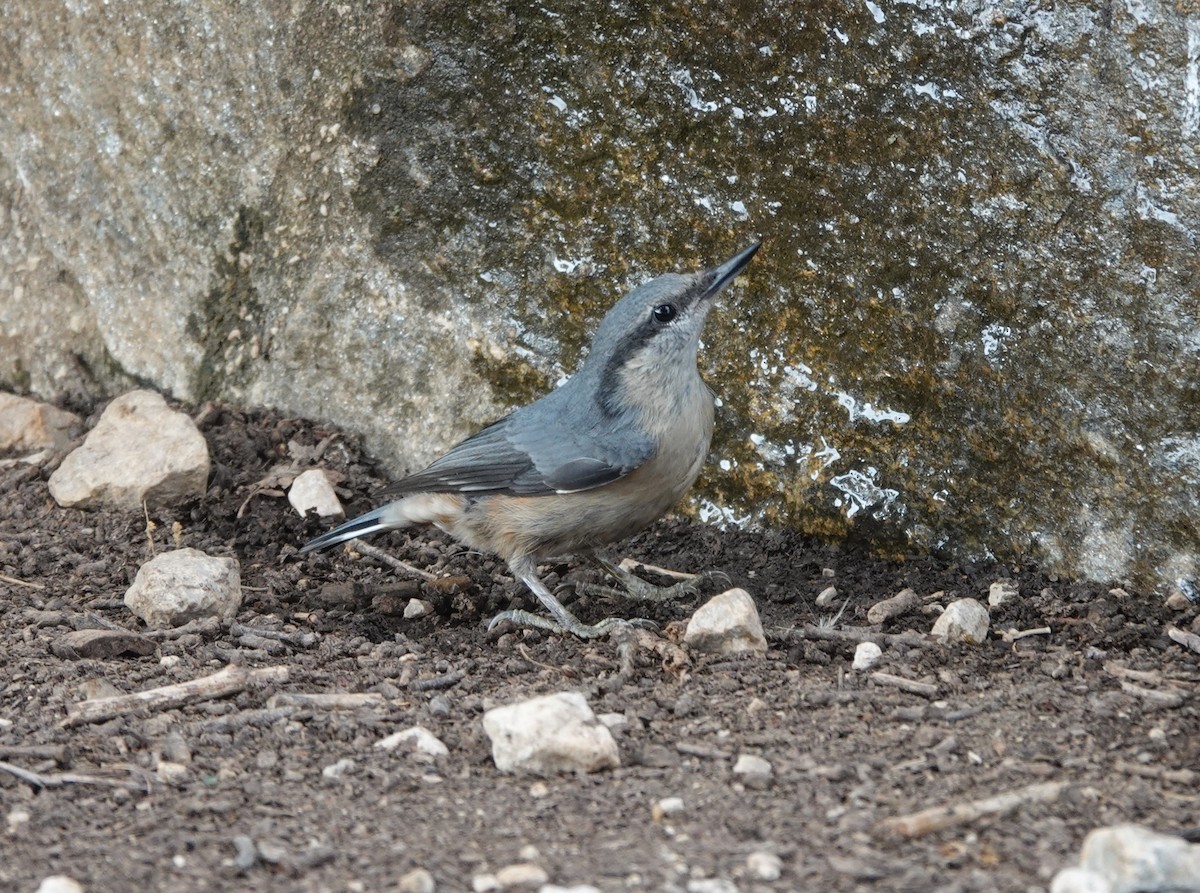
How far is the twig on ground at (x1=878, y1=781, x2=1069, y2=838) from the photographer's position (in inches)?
113

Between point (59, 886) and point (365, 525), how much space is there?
247 centimetres

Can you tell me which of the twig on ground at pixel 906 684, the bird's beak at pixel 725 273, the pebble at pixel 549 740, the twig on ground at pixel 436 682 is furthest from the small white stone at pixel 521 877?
the bird's beak at pixel 725 273

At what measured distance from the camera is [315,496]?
5523 mm

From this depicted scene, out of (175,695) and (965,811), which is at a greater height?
(965,811)

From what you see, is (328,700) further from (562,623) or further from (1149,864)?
(1149,864)

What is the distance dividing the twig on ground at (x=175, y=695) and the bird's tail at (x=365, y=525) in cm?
103

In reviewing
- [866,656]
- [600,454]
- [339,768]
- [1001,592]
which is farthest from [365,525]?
[1001,592]

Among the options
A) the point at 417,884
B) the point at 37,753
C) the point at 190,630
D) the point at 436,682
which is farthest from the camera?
the point at 190,630

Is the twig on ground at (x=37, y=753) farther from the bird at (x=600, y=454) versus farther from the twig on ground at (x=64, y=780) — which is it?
the bird at (x=600, y=454)

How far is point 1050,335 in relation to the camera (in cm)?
448

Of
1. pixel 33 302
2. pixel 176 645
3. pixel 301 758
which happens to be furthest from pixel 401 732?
pixel 33 302

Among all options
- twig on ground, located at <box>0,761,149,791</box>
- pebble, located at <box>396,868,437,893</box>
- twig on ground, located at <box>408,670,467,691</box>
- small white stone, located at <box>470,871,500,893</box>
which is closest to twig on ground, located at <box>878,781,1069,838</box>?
small white stone, located at <box>470,871,500,893</box>

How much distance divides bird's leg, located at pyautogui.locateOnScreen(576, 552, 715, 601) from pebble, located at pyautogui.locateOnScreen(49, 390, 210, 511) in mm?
1708

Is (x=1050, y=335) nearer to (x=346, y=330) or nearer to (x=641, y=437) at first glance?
(x=641, y=437)
